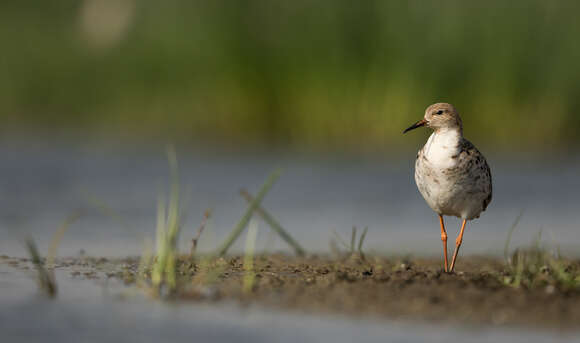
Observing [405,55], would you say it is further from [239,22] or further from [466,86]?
[239,22]

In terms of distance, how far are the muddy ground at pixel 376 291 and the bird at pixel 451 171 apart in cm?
69

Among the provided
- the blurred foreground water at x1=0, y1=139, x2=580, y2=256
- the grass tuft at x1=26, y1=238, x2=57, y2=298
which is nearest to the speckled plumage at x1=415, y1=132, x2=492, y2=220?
the blurred foreground water at x1=0, y1=139, x2=580, y2=256

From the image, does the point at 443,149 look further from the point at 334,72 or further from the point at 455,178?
the point at 334,72

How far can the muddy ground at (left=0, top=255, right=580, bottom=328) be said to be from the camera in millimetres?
4676

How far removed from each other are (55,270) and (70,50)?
1282 cm

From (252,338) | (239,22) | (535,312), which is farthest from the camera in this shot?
(239,22)

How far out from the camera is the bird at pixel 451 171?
661 centimetres

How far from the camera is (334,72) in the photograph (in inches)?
512

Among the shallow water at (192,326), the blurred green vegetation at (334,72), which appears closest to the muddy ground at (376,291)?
the shallow water at (192,326)

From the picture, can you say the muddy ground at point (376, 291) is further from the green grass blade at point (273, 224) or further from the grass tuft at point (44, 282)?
the grass tuft at point (44, 282)

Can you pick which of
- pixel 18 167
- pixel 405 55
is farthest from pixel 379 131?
pixel 18 167

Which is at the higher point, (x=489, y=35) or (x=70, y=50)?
(x=70, y=50)

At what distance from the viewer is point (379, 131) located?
43.0ft

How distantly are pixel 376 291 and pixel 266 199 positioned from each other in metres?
4.83
